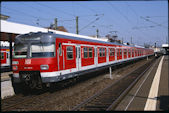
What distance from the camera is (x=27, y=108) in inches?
263

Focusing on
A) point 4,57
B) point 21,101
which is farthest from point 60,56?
point 4,57

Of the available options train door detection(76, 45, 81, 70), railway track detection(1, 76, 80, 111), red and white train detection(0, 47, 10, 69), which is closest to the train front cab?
railway track detection(1, 76, 80, 111)

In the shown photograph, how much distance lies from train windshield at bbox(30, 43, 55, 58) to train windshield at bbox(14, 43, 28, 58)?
40 cm

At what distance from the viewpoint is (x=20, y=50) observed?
8.85 meters

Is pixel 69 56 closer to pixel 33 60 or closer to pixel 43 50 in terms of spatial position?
pixel 43 50

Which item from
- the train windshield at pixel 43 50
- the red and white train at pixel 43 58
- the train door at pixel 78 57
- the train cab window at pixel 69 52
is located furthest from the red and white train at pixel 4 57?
the train windshield at pixel 43 50

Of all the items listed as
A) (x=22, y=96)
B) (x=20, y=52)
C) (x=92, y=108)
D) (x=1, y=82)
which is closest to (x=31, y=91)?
(x=22, y=96)

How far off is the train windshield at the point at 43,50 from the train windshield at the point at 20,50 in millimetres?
398

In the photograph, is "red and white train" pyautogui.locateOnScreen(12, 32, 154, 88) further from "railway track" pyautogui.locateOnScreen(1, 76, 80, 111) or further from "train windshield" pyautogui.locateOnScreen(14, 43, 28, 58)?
"railway track" pyautogui.locateOnScreen(1, 76, 80, 111)

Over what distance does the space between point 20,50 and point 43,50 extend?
54.1 inches

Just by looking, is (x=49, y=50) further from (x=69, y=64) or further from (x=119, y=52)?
(x=119, y=52)

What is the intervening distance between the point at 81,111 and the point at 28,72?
11.9 ft

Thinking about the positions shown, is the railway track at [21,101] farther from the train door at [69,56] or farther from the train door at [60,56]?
the train door at [69,56]

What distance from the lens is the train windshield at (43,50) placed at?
326 inches
